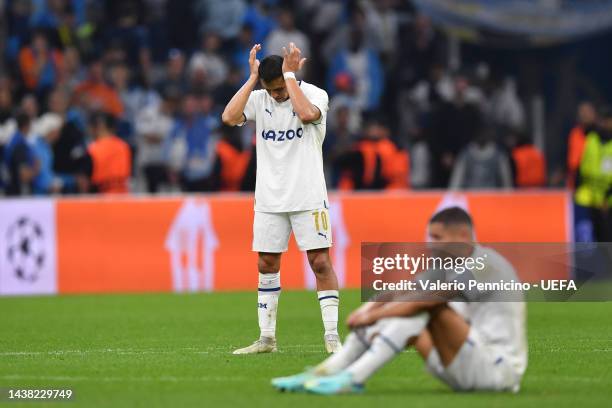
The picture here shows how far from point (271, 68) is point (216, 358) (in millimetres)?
2361

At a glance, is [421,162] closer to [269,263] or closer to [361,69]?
[361,69]

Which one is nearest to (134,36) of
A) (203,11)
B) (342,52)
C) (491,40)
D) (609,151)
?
(203,11)

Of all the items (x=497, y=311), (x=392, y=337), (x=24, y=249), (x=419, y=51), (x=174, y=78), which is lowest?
(x=24, y=249)

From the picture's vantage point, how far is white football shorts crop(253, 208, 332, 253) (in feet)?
38.6

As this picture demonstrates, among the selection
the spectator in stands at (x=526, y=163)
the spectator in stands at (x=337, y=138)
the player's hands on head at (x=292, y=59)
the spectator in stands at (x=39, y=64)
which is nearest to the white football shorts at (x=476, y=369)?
the player's hands on head at (x=292, y=59)

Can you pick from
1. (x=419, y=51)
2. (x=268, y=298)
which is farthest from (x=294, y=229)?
(x=419, y=51)

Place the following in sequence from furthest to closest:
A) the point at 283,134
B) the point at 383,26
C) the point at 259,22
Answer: the point at 383,26 < the point at 259,22 < the point at 283,134

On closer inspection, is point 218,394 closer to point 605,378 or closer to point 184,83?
point 605,378

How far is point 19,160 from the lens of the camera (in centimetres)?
2178

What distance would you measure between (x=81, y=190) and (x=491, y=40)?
23.0 feet

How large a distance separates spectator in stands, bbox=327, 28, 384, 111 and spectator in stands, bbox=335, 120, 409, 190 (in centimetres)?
198

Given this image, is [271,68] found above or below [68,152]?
above

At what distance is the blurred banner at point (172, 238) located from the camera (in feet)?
64.7

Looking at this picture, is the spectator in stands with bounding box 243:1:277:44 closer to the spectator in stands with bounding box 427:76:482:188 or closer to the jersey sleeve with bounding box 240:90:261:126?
the spectator in stands with bounding box 427:76:482:188
